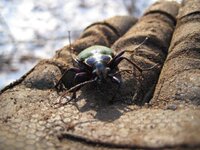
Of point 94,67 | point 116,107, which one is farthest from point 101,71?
point 116,107

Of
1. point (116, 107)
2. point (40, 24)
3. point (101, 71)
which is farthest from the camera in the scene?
point (40, 24)

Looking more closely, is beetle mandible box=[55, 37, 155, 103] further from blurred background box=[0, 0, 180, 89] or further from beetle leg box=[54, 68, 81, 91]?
blurred background box=[0, 0, 180, 89]

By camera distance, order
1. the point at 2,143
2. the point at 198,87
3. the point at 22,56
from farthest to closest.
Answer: the point at 22,56, the point at 198,87, the point at 2,143

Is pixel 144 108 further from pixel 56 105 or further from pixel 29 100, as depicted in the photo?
pixel 29 100

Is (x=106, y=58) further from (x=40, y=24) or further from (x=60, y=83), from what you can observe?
(x=40, y=24)

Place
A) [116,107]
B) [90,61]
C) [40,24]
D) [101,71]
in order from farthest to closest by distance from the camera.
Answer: [40,24]
[90,61]
[101,71]
[116,107]

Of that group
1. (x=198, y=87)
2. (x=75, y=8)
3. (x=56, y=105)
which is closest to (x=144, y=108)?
(x=198, y=87)

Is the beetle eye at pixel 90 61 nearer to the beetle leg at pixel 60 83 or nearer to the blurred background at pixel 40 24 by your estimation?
the beetle leg at pixel 60 83
